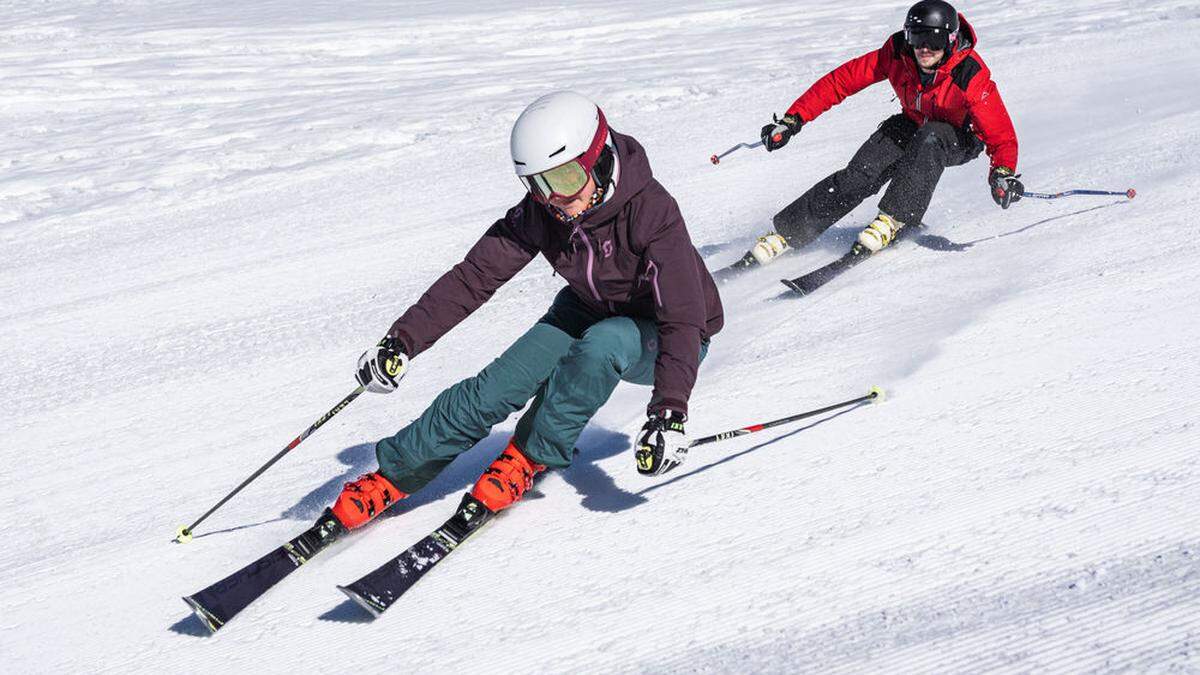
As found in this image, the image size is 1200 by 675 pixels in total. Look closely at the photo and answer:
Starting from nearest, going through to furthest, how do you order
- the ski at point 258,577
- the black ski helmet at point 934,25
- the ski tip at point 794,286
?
the ski at point 258,577 → the ski tip at point 794,286 → the black ski helmet at point 934,25

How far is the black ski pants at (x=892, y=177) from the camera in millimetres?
6242

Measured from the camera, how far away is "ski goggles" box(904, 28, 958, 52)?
5.97 metres

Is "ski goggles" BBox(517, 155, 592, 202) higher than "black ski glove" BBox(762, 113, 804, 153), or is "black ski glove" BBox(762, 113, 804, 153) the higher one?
"ski goggles" BBox(517, 155, 592, 202)

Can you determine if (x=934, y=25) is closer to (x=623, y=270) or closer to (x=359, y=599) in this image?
(x=623, y=270)

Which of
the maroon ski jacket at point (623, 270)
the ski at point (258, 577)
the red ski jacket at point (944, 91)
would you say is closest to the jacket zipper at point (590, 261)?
the maroon ski jacket at point (623, 270)

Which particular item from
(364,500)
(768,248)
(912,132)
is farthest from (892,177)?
(364,500)

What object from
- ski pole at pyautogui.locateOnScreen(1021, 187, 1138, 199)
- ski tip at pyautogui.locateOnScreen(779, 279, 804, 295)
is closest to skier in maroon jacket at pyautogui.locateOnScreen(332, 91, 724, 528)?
ski tip at pyautogui.locateOnScreen(779, 279, 804, 295)

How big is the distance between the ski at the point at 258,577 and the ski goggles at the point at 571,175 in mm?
1267

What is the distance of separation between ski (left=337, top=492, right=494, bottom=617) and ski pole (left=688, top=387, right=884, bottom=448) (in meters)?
0.74

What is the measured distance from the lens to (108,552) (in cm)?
405

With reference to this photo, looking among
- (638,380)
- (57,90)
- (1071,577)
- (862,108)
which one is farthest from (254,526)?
(57,90)

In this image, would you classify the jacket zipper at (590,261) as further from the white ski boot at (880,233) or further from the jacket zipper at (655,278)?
the white ski boot at (880,233)

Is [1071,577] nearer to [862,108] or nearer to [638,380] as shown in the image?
[638,380]

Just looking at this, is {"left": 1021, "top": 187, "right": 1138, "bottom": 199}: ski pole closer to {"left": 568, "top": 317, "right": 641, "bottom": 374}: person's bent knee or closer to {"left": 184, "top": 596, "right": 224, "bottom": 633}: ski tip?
{"left": 568, "top": 317, "right": 641, "bottom": 374}: person's bent knee
